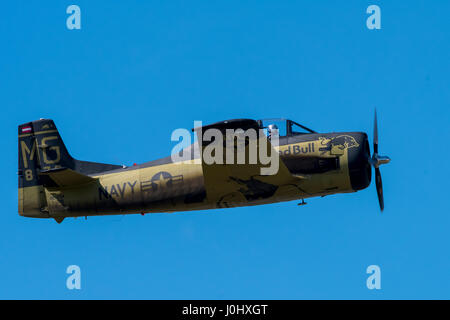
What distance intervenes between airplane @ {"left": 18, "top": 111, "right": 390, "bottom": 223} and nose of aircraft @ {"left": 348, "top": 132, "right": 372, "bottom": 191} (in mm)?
30

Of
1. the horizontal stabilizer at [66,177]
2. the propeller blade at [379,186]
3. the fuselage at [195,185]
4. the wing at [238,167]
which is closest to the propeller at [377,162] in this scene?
the propeller blade at [379,186]

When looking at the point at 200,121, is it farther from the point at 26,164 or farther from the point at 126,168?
the point at 26,164

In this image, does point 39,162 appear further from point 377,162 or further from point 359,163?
point 377,162

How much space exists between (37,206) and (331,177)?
998 centimetres

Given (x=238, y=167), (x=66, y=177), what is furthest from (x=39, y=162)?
(x=238, y=167)

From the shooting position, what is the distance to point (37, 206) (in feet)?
78.2

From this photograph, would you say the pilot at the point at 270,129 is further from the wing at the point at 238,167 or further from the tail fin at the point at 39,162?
the tail fin at the point at 39,162

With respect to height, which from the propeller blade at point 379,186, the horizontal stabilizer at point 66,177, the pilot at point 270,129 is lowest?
the propeller blade at point 379,186

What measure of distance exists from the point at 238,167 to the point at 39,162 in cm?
754

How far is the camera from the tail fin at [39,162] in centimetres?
2395

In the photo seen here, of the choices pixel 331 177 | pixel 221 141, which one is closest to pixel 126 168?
pixel 221 141

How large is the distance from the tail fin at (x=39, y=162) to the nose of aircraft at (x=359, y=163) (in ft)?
26.1

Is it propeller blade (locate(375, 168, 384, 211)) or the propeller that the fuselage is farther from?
propeller blade (locate(375, 168, 384, 211))

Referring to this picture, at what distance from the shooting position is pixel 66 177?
906 inches
